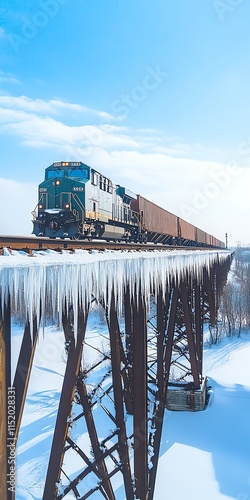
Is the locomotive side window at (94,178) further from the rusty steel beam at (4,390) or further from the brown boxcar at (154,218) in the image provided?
the rusty steel beam at (4,390)

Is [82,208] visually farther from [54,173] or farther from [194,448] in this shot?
[194,448]

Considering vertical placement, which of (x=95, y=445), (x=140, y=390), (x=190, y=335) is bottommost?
(x=95, y=445)

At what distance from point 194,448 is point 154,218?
1176 centimetres

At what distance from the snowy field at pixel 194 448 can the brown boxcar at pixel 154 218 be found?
8.28 m

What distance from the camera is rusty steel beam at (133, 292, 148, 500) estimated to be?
405cm

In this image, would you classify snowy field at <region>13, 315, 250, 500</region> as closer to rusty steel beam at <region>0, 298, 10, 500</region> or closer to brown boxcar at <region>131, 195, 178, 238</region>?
rusty steel beam at <region>0, 298, 10, 500</region>

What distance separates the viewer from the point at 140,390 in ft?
13.4

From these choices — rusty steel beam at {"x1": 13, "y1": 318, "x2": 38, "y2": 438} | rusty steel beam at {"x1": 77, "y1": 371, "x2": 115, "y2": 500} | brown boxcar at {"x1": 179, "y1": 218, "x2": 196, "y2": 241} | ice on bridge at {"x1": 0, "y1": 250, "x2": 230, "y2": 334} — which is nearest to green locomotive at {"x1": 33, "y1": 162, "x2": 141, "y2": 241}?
rusty steel beam at {"x1": 77, "y1": 371, "x2": 115, "y2": 500}

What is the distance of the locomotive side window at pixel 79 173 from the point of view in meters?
12.3

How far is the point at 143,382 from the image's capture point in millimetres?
4047

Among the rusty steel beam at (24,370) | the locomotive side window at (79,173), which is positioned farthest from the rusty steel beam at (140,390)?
the locomotive side window at (79,173)

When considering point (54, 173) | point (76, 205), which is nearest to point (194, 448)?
point (76, 205)

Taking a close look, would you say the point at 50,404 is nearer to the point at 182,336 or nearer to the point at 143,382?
the point at 182,336

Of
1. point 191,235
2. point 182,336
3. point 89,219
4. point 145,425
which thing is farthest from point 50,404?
point 191,235
